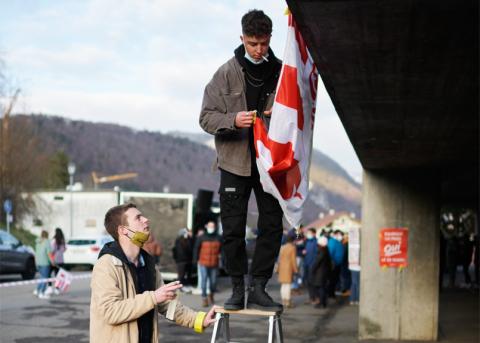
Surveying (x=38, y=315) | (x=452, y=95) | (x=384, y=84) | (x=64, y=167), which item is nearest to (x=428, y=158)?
(x=452, y=95)

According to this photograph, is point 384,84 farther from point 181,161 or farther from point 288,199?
point 181,161

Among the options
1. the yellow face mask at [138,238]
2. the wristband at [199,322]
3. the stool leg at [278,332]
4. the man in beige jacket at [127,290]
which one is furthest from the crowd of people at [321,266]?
the yellow face mask at [138,238]

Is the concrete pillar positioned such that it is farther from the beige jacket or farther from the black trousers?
the beige jacket

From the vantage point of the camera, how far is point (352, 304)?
24.5 m

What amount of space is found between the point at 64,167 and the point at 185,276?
236ft

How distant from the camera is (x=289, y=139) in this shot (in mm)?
5852

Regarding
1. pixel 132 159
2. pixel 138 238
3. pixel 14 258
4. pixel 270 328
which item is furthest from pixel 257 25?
pixel 132 159

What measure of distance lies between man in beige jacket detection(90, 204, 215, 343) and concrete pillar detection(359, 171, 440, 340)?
11.4 m

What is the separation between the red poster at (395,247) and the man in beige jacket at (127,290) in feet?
37.6

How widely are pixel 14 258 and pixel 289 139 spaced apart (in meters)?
24.8

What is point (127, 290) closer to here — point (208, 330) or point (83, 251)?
point (208, 330)

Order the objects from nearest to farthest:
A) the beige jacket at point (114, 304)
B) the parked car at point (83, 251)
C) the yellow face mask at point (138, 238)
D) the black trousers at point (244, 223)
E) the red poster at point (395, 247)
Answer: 1. the beige jacket at point (114, 304)
2. the yellow face mask at point (138, 238)
3. the black trousers at point (244, 223)
4. the red poster at point (395, 247)
5. the parked car at point (83, 251)

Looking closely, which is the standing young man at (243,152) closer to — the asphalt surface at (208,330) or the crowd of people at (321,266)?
the asphalt surface at (208,330)

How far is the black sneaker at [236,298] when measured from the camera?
5.82 meters
